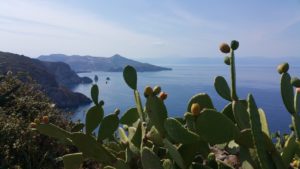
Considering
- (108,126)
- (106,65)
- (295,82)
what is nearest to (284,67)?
(295,82)

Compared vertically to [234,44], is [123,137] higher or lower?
lower

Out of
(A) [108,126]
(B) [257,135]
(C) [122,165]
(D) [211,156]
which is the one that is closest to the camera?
(B) [257,135]

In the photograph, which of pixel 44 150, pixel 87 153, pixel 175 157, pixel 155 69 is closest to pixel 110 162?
pixel 87 153

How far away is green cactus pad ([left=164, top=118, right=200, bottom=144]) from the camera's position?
1689 millimetres

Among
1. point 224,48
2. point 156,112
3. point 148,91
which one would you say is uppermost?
point 224,48

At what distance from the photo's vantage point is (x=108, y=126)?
2.29m

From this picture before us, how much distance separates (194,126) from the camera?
172 centimetres

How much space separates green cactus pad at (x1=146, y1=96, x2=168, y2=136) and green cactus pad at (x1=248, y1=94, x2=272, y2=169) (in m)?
0.48

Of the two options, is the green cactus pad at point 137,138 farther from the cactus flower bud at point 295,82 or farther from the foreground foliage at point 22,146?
the foreground foliage at point 22,146

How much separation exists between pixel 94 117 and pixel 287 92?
1.09 metres

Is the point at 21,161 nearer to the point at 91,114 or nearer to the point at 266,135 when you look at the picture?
the point at 91,114

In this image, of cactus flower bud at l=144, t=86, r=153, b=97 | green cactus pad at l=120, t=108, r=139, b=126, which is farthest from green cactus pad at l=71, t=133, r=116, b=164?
cactus flower bud at l=144, t=86, r=153, b=97

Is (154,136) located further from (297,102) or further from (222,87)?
(297,102)

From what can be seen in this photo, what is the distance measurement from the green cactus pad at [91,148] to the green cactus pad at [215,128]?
710 mm
